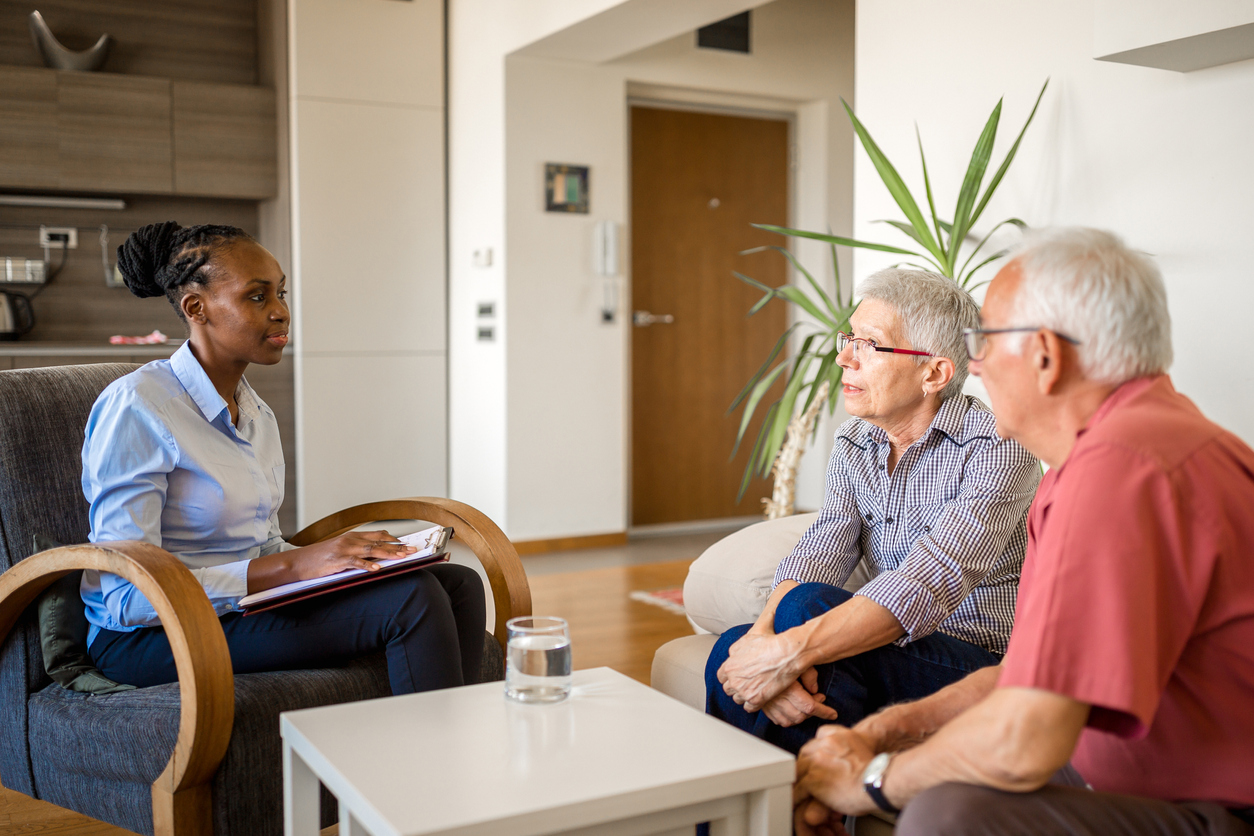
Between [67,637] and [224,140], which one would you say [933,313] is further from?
[224,140]

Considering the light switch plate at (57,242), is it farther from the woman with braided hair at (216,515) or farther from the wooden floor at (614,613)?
the woman with braided hair at (216,515)

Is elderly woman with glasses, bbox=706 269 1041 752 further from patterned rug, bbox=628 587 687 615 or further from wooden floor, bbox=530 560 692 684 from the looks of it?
patterned rug, bbox=628 587 687 615

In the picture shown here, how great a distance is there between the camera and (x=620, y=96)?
5.21 m

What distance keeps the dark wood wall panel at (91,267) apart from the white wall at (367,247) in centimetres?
69

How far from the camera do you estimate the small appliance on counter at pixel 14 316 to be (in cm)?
486

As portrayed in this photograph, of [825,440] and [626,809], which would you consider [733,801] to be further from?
[825,440]

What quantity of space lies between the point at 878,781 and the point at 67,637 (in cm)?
135

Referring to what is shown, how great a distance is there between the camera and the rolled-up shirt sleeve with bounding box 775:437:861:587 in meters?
1.91

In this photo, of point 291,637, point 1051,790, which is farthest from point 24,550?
point 1051,790

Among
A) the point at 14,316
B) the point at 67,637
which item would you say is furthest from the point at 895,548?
the point at 14,316

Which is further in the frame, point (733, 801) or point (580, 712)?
point (580, 712)

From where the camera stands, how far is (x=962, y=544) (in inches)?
64.8

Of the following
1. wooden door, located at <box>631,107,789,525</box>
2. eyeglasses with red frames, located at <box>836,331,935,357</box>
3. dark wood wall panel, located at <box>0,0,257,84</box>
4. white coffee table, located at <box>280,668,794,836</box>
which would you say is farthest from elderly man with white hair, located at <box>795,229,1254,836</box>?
dark wood wall panel, located at <box>0,0,257,84</box>

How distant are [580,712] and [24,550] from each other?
1.11 meters
